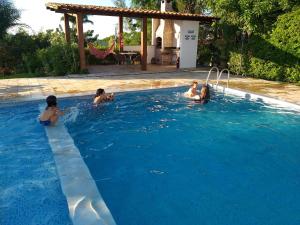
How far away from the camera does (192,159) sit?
6230 millimetres

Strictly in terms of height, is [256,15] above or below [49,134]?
above

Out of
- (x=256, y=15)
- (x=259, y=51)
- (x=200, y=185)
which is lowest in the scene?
(x=200, y=185)

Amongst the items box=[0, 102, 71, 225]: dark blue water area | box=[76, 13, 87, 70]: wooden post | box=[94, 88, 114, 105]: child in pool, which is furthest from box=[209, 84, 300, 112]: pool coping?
box=[0, 102, 71, 225]: dark blue water area

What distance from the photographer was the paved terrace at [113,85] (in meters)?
10.1

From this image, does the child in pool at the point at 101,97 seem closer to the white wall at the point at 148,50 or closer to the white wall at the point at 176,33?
the white wall at the point at 176,33

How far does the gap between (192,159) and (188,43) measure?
12.6 m

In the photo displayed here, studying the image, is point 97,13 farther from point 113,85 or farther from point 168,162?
point 168,162

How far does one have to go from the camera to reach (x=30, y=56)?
15.2 meters

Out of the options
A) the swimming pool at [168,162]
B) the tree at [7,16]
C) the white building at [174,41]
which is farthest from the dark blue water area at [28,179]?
the tree at [7,16]

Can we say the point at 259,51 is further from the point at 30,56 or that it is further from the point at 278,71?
the point at 30,56

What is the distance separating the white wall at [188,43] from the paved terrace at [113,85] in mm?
2900

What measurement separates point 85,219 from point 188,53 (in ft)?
50.2

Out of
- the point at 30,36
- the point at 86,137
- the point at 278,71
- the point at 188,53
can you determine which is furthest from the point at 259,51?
the point at 30,36

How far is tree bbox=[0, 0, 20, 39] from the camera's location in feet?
60.4
